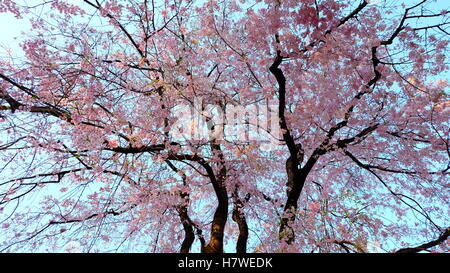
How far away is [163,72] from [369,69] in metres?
4.89

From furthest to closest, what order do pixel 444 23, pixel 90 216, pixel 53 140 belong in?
1. pixel 90 216
2. pixel 53 140
3. pixel 444 23

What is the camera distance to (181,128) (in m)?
7.09

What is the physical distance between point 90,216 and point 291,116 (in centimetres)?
614

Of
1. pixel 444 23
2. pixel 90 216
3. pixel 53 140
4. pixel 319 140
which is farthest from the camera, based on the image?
pixel 90 216

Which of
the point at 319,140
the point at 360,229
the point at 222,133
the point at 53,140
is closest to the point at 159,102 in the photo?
the point at 222,133

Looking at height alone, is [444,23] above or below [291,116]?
above

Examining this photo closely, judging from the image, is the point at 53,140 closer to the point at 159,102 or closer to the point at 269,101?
the point at 159,102
